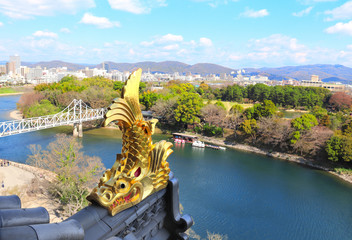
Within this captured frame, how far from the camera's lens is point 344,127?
54.7 ft

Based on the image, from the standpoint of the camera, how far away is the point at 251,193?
11.2 metres

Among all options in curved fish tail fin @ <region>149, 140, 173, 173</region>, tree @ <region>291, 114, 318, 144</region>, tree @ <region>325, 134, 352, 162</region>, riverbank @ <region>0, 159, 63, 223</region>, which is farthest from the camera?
tree @ <region>291, 114, 318, 144</region>

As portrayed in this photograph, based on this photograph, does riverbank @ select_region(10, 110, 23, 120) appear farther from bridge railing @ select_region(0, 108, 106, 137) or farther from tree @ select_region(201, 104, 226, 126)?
tree @ select_region(201, 104, 226, 126)

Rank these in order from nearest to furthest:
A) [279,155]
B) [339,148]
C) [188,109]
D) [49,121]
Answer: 1. [339,148]
2. [279,155]
3. [49,121]
4. [188,109]

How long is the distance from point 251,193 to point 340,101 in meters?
25.9

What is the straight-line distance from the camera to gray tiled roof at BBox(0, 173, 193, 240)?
5.15ft

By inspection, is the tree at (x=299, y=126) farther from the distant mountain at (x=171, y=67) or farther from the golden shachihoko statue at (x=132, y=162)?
the distant mountain at (x=171, y=67)

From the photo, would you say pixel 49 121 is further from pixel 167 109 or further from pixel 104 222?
pixel 104 222

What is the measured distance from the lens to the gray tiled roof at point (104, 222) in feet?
5.15

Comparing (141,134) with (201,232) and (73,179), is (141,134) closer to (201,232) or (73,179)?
(201,232)

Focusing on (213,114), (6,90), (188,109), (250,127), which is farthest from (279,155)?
(6,90)

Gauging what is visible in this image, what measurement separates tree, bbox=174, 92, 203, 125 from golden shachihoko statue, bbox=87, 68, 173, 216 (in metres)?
17.3

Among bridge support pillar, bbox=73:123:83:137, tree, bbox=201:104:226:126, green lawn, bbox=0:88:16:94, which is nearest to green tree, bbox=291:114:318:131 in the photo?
tree, bbox=201:104:226:126

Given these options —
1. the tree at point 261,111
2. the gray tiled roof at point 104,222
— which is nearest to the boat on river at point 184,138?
the tree at point 261,111
